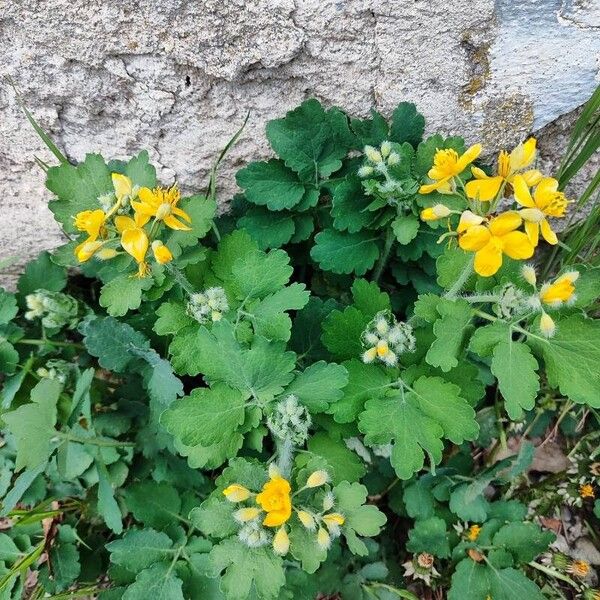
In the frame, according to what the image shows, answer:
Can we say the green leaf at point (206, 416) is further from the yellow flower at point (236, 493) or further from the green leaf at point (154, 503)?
the green leaf at point (154, 503)

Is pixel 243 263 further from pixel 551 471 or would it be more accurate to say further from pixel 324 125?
→ pixel 551 471

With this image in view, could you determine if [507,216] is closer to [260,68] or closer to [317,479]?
[317,479]

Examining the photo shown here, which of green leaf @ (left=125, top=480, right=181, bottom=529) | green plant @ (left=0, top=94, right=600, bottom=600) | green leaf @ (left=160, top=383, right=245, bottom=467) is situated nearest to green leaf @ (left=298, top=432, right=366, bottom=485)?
green plant @ (left=0, top=94, right=600, bottom=600)

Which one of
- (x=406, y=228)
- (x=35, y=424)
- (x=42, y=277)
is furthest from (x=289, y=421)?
(x=42, y=277)

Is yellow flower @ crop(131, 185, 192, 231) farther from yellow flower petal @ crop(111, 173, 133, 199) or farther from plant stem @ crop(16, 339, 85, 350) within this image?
plant stem @ crop(16, 339, 85, 350)

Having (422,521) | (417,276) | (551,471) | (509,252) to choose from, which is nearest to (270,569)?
(422,521)
